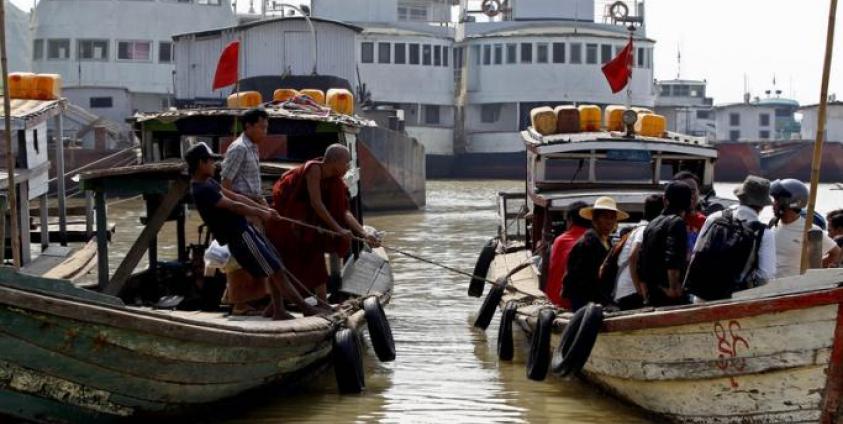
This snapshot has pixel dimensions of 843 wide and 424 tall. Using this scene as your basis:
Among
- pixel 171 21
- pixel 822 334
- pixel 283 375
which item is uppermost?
pixel 171 21

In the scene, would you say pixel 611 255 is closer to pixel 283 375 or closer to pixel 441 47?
pixel 283 375

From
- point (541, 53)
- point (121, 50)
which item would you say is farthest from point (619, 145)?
point (541, 53)

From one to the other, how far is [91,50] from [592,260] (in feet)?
145

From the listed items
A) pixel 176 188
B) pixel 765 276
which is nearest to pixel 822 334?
pixel 765 276

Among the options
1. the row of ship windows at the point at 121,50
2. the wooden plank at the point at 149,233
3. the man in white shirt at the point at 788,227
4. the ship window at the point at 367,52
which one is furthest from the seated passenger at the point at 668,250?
the ship window at the point at 367,52

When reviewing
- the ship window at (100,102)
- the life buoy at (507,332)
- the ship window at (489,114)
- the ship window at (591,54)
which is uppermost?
the ship window at (591,54)

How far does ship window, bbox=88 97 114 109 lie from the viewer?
4897cm

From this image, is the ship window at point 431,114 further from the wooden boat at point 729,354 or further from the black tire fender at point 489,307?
the wooden boat at point 729,354

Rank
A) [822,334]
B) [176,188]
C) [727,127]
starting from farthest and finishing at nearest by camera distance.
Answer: [727,127]
[176,188]
[822,334]

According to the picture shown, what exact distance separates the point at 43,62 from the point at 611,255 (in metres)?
45.5

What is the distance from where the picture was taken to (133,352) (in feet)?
29.8

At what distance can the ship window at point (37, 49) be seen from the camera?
53.5 m

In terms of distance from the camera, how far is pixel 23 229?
17500mm

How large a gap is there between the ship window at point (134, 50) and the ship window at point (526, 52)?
14.1m
